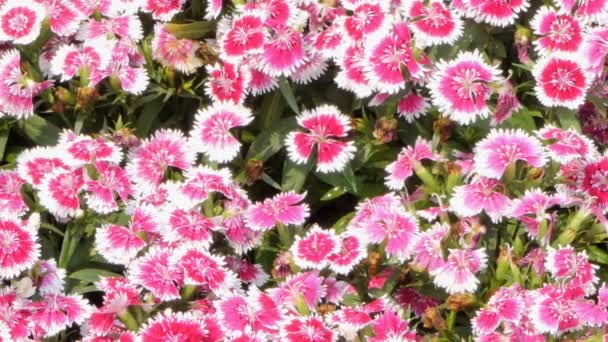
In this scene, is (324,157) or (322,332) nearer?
(322,332)

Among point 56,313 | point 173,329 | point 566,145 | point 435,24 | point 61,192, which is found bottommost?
point 56,313

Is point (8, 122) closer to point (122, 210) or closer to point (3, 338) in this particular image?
point (122, 210)

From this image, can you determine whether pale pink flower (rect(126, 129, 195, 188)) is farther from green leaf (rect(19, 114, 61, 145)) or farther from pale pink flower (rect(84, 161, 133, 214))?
green leaf (rect(19, 114, 61, 145))

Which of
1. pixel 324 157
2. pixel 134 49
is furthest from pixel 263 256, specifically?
pixel 134 49

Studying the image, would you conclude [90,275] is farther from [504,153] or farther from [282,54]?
[504,153]

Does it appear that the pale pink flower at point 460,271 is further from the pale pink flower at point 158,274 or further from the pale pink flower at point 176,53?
the pale pink flower at point 176,53

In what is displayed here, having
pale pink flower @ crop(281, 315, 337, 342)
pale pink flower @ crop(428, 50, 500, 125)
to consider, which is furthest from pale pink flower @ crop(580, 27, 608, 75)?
pale pink flower @ crop(281, 315, 337, 342)

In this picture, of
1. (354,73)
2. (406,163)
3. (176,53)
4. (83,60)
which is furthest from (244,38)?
(406,163)
